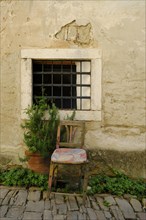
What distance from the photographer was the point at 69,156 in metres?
3.32

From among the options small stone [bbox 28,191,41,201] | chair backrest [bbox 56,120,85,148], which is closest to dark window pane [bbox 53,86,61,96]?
chair backrest [bbox 56,120,85,148]

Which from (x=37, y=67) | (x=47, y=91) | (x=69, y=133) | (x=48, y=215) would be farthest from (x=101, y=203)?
(x=37, y=67)

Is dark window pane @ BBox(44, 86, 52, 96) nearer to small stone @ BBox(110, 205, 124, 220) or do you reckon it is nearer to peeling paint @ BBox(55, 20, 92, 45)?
peeling paint @ BBox(55, 20, 92, 45)

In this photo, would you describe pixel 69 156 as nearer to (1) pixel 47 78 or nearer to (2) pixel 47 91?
(2) pixel 47 91

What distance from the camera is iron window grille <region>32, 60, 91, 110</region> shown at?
4.14 meters

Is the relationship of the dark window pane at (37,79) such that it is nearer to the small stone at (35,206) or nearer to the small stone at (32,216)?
the small stone at (35,206)

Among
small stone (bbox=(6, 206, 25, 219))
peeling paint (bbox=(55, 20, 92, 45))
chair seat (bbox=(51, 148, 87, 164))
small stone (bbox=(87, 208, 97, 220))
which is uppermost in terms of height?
peeling paint (bbox=(55, 20, 92, 45))

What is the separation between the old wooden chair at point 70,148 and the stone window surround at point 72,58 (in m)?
0.26

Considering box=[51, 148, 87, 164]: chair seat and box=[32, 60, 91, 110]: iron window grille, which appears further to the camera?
box=[32, 60, 91, 110]: iron window grille

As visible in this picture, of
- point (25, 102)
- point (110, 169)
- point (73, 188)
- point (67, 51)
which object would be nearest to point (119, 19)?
point (67, 51)

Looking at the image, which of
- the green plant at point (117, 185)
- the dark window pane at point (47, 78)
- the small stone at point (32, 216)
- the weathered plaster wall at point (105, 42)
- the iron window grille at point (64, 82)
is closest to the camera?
the small stone at point (32, 216)

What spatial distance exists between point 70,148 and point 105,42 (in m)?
1.80

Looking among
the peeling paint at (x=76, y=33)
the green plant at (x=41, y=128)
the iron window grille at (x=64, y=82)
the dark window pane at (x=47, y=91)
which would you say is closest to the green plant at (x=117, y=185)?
the green plant at (x=41, y=128)

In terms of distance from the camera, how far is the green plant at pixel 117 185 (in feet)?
12.1
